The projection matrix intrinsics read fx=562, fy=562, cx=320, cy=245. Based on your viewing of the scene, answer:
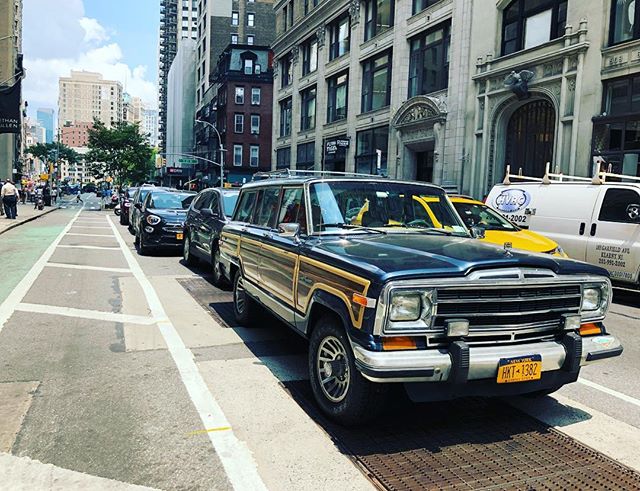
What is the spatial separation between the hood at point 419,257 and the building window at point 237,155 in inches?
2433

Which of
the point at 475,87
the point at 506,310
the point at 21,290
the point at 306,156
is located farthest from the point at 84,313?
the point at 306,156

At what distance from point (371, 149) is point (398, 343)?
28365 millimetres

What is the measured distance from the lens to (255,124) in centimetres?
6544

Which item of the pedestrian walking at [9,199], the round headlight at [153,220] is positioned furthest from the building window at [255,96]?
the round headlight at [153,220]

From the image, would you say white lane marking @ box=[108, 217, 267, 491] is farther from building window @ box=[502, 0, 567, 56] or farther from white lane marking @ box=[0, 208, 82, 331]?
building window @ box=[502, 0, 567, 56]

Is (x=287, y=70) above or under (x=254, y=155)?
above

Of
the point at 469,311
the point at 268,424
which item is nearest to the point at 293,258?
the point at 268,424

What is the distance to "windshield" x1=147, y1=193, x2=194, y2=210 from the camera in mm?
15133

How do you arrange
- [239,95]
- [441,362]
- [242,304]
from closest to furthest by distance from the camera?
[441,362]
[242,304]
[239,95]

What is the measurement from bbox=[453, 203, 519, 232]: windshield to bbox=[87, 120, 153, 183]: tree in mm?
50213

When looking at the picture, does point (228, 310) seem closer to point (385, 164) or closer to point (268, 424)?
point (268, 424)

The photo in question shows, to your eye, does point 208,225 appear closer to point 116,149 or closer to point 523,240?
point 523,240

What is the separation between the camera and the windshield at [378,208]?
17.2ft

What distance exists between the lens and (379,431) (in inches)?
165
